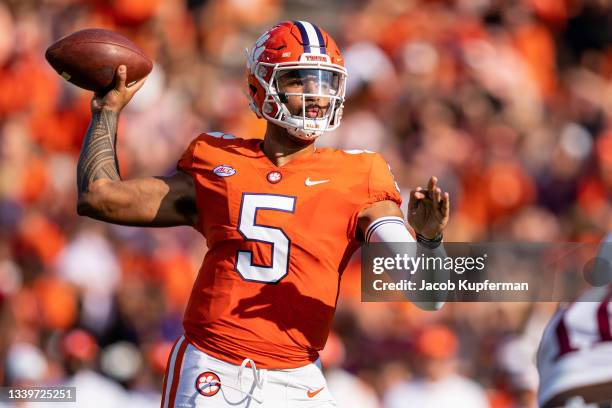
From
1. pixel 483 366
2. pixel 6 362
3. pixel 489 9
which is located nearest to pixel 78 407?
pixel 6 362

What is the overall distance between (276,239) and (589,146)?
5266mm

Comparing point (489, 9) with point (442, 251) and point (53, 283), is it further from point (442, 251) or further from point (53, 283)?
point (442, 251)

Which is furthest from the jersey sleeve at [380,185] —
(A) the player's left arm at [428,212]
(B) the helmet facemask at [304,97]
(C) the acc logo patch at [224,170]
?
(C) the acc logo patch at [224,170]

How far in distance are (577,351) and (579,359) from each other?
0.02 m

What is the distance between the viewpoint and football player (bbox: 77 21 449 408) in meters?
3.64

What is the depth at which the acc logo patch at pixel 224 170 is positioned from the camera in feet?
12.5

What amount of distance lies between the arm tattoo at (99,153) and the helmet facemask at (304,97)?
1.85 feet

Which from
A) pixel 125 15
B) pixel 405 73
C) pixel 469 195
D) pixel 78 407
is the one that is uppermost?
pixel 125 15

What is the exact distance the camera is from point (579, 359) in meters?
2.30

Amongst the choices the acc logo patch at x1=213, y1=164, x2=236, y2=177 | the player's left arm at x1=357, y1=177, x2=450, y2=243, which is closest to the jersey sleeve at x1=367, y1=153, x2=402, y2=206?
the player's left arm at x1=357, y1=177, x2=450, y2=243

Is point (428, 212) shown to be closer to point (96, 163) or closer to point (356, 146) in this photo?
point (96, 163)

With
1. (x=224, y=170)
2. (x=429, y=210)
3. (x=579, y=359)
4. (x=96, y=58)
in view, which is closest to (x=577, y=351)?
(x=579, y=359)

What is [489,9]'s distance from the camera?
31.5 ft

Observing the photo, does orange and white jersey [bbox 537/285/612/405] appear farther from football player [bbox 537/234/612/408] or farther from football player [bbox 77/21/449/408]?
football player [bbox 77/21/449/408]
